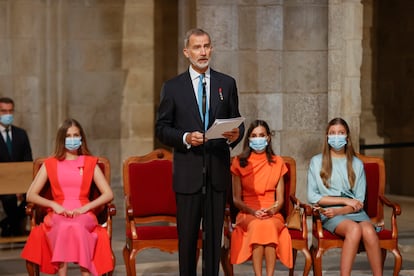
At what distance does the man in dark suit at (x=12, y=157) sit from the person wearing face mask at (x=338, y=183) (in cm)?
334

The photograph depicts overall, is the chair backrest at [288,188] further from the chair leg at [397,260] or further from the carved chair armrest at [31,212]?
the carved chair armrest at [31,212]

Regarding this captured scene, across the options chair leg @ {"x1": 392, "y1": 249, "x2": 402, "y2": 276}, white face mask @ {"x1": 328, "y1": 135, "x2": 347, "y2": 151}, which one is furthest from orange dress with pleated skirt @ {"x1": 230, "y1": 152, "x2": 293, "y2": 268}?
chair leg @ {"x1": 392, "y1": 249, "x2": 402, "y2": 276}

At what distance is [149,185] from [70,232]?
0.90 m

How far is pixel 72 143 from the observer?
9.00 metres

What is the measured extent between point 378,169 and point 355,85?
1633 mm

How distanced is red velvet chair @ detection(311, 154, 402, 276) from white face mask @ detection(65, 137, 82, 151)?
1.69 metres

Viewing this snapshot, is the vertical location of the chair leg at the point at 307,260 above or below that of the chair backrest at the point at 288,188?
below

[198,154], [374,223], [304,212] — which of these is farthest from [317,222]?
[198,154]

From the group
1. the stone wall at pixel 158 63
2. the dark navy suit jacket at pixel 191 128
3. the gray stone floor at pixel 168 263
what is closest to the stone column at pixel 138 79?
the stone wall at pixel 158 63

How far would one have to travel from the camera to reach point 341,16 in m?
10.8

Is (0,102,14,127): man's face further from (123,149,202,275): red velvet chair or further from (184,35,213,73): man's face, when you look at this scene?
(184,35,213,73): man's face

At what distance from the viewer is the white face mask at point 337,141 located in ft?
29.8

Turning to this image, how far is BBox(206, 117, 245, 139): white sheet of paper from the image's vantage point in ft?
24.5

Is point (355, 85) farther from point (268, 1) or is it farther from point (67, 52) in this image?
point (67, 52)
